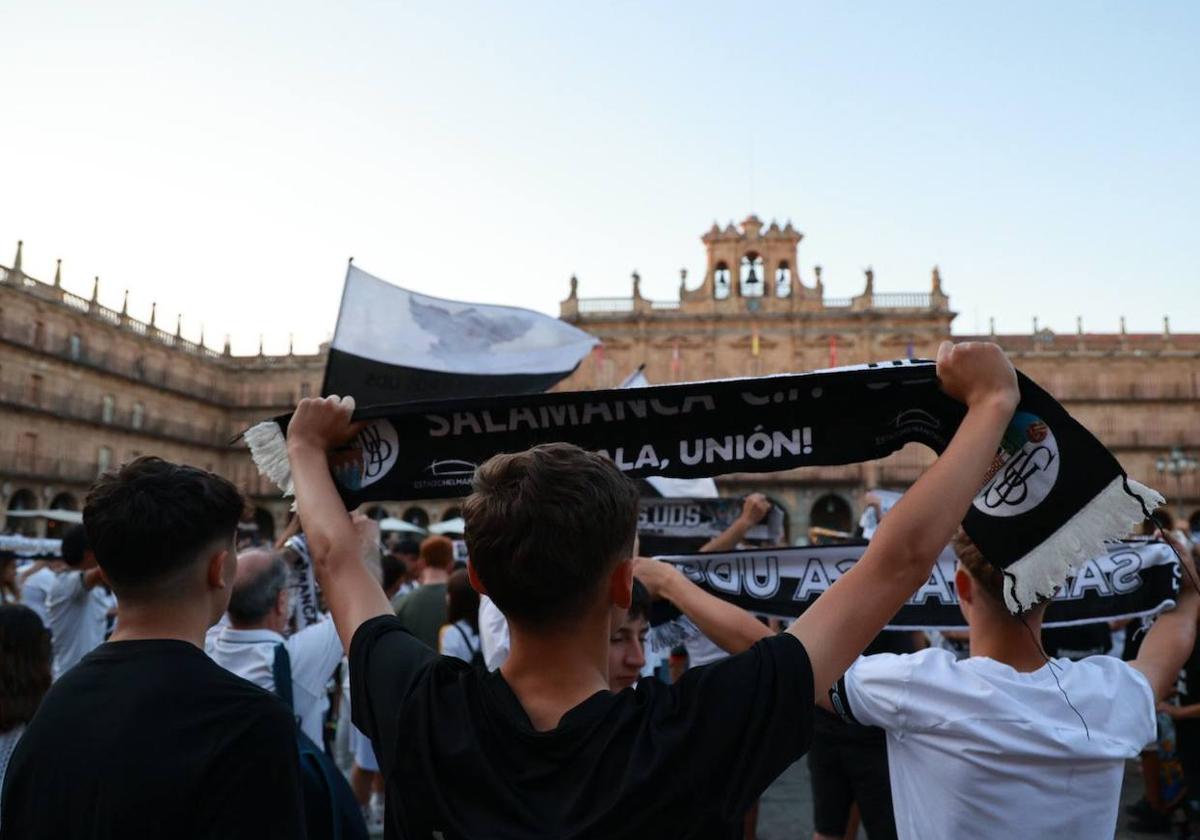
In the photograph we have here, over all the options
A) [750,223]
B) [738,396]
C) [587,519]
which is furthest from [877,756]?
[750,223]

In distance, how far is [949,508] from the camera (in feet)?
4.81

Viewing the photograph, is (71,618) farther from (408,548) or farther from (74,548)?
(408,548)

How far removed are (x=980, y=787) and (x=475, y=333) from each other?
17.7 ft

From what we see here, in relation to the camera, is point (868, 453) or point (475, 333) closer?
point (868, 453)

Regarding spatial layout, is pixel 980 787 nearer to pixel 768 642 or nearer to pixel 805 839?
pixel 768 642

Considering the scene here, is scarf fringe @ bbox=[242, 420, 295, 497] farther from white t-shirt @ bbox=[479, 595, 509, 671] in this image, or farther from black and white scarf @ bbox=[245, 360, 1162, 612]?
white t-shirt @ bbox=[479, 595, 509, 671]

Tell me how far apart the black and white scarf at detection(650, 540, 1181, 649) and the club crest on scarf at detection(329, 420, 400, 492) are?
5.75 feet

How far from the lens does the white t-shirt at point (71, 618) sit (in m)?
5.51

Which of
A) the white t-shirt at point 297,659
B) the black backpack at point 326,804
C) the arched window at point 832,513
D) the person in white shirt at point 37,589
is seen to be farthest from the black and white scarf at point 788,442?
the arched window at point 832,513

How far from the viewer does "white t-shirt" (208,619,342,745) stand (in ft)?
11.6

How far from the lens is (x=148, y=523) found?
1853mm

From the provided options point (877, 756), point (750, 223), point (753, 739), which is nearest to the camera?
point (753, 739)

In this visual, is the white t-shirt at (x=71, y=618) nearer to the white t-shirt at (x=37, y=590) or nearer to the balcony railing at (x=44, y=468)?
the white t-shirt at (x=37, y=590)

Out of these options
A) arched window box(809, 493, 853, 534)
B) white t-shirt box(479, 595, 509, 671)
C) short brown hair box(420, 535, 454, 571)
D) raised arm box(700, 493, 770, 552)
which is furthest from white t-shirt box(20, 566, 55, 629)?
arched window box(809, 493, 853, 534)
